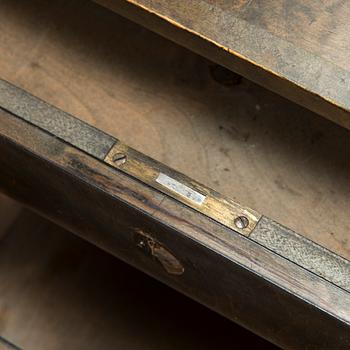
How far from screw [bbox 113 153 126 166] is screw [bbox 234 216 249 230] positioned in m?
0.15

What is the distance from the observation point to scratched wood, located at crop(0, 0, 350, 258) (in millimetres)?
1125

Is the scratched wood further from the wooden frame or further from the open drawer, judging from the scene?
the wooden frame

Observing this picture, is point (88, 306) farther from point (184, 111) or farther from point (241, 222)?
point (241, 222)

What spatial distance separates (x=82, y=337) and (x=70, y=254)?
168 mm

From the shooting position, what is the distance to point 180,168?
1147 mm

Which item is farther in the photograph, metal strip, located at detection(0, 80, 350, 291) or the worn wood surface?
the worn wood surface

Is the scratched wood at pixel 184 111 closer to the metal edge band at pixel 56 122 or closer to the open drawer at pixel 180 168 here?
the open drawer at pixel 180 168

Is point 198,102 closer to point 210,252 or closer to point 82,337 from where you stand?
point 210,252

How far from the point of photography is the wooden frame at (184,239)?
865mm

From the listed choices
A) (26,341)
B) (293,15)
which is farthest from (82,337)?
(293,15)

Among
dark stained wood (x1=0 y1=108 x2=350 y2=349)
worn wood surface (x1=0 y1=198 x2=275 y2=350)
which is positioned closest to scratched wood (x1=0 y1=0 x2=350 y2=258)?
dark stained wood (x1=0 y1=108 x2=350 y2=349)

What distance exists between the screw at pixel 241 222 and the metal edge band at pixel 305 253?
0.05ft

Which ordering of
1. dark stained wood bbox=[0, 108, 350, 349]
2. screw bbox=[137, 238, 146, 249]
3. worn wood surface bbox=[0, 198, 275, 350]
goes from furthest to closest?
worn wood surface bbox=[0, 198, 275, 350] → screw bbox=[137, 238, 146, 249] → dark stained wood bbox=[0, 108, 350, 349]

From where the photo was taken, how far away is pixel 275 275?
862mm
